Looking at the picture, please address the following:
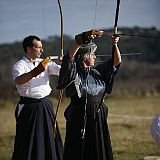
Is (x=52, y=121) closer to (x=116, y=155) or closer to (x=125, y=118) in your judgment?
(x=116, y=155)

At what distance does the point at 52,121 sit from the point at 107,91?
2.29 feet

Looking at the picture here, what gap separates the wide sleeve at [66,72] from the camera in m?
3.88

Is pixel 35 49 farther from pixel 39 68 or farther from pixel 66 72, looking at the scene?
pixel 66 72

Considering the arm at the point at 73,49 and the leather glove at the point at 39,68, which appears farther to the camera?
the leather glove at the point at 39,68

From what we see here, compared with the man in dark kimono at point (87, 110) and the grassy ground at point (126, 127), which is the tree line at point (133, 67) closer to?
the grassy ground at point (126, 127)

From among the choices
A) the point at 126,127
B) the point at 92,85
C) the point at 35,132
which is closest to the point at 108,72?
the point at 92,85

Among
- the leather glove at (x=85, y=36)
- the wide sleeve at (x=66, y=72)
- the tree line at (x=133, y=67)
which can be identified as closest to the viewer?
the leather glove at (x=85, y=36)

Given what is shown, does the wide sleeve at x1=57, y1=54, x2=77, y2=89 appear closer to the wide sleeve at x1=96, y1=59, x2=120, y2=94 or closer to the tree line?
the wide sleeve at x1=96, y1=59, x2=120, y2=94

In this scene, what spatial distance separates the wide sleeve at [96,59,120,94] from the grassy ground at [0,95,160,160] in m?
1.91

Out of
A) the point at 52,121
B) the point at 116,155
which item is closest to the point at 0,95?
the point at 116,155

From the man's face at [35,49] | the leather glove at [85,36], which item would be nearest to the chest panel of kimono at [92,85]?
the leather glove at [85,36]

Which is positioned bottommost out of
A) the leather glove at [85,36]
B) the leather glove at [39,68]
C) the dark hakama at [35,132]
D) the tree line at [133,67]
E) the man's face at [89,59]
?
the tree line at [133,67]

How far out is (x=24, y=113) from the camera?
14.6 feet

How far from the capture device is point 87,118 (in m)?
4.07
